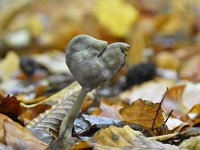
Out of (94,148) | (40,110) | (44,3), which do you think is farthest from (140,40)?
(44,3)

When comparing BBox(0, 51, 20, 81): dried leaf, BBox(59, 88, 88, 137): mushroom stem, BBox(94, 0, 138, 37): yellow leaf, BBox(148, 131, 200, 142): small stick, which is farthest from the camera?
BBox(94, 0, 138, 37): yellow leaf

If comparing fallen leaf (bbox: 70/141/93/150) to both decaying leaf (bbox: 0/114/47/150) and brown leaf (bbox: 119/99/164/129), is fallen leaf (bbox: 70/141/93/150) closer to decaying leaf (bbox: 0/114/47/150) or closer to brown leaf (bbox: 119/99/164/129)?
decaying leaf (bbox: 0/114/47/150)

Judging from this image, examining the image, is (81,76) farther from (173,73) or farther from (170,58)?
(170,58)

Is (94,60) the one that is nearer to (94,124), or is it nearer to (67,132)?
(67,132)

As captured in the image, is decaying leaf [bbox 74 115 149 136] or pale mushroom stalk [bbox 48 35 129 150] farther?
decaying leaf [bbox 74 115 149 136]

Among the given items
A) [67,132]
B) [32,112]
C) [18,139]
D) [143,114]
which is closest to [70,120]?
[67,132]

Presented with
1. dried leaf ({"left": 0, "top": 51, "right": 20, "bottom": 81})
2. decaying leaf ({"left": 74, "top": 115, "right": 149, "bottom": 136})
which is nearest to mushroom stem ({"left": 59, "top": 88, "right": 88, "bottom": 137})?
decaying leaf ({"left": 74, "top": 115, "right": 149, "bottom": 136})

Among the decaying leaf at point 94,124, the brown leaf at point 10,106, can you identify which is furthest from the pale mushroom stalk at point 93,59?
the brown leaf at point 10,106
